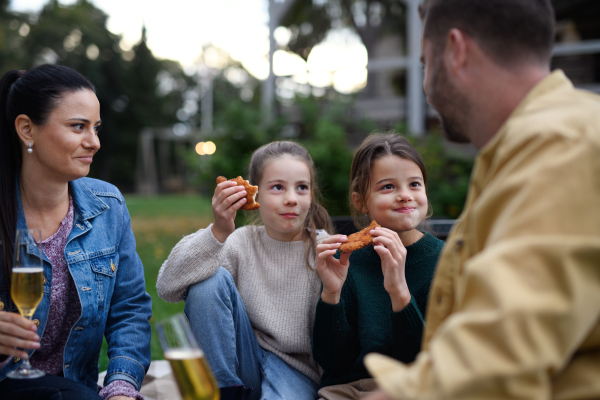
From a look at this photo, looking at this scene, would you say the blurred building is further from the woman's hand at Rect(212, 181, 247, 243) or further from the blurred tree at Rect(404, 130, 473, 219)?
the woman's hand at Rect(212, 181, 247, 243)

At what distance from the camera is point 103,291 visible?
102 inches

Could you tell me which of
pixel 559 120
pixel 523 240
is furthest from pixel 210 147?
pixel 523 240

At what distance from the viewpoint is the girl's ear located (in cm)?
305

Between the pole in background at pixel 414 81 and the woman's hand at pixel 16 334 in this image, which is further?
the pole in background at pixel 414 81

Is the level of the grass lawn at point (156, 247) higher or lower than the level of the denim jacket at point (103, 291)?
lower

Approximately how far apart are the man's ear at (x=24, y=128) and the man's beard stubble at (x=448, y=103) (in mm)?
1974

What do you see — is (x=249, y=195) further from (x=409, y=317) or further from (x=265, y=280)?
(x=409, y=317)

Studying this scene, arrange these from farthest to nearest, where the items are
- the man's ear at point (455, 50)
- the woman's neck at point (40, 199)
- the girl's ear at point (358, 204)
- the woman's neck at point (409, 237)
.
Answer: the girl's ear at point (358, 204)
the woman's neck at point (409, 237)
the woman's neck at point (40, 199)
the man's ear at point (455, 50)

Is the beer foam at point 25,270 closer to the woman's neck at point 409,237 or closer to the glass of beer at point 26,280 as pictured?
the glass of beer at point 26,280

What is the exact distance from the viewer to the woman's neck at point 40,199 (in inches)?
101

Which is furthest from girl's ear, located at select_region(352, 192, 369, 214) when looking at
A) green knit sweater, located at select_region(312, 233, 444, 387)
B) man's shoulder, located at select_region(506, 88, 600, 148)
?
man's shoulder, located at select_region(506, 88, 600, 148)

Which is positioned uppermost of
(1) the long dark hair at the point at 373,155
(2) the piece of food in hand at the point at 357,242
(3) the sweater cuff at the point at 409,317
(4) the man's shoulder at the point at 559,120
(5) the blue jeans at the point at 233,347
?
(4) the man's shoulder at the point at 559,120

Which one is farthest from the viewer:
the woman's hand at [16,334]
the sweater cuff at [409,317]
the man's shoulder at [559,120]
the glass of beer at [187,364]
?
the sweater cuff at [409,317]

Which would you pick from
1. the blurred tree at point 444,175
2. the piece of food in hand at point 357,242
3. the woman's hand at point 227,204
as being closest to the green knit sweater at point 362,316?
the piece of food in hand at point 357,242
